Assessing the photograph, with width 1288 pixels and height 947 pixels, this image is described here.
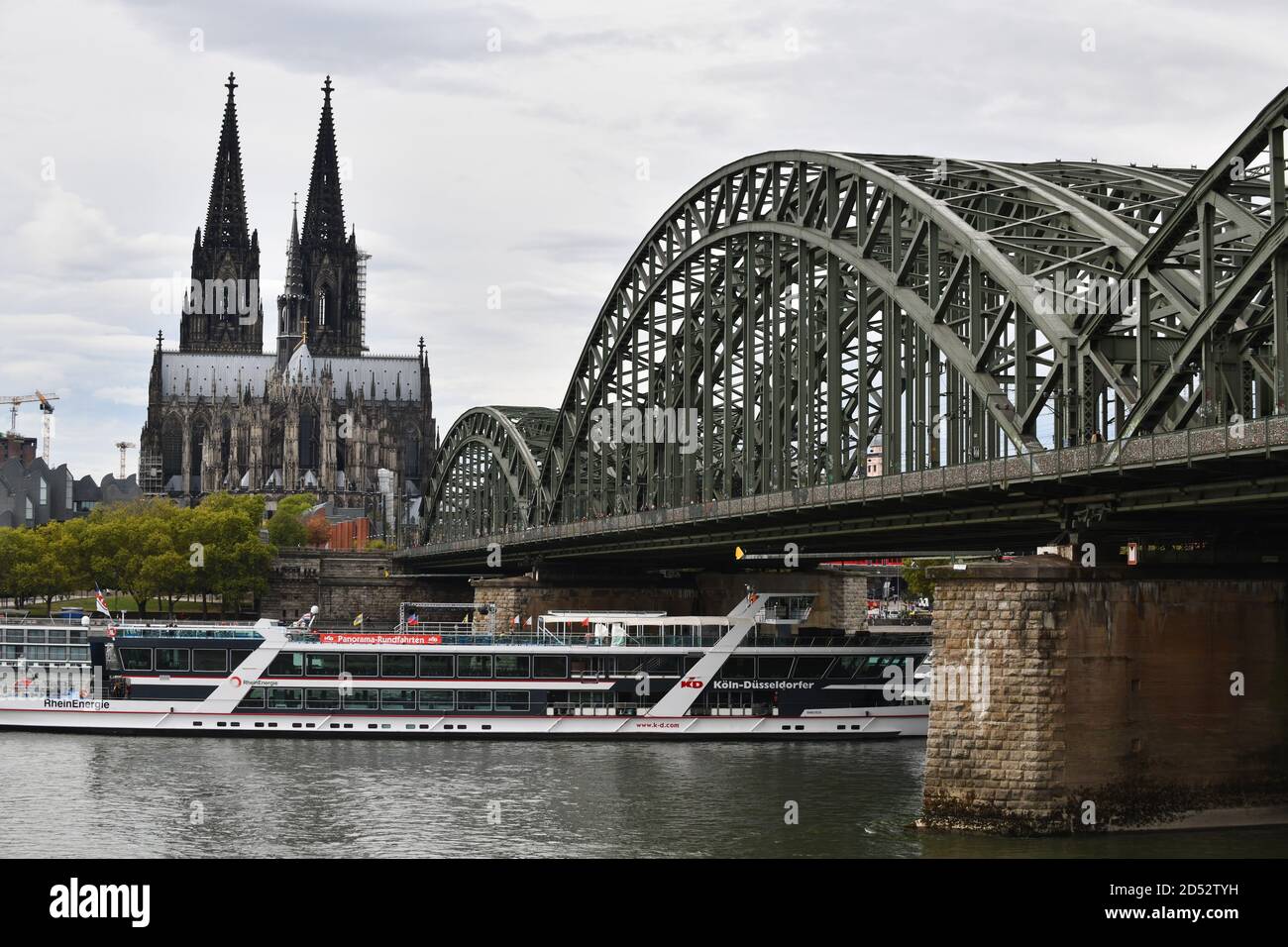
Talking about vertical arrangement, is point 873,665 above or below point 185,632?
below

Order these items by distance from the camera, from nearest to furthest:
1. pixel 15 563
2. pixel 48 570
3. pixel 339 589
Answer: pixel 48 570, pixel 15 563, pixel 339 589

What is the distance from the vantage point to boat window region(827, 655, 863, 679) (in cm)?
7056

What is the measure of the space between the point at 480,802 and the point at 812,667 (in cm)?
2304

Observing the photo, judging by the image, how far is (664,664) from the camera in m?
70.2

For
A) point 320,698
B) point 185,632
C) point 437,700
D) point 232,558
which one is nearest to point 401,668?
point 437,700

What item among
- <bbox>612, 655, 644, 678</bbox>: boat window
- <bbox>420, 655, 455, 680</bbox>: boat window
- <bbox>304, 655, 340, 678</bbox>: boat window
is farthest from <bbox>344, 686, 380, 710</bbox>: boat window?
<bbox>612, 655, 644, 678</bbox>: boat window

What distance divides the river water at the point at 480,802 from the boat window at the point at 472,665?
3.11 m

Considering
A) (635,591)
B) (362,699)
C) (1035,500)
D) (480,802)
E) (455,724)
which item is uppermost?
(1035,500)

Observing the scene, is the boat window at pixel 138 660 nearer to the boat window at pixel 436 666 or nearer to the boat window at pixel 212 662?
the boat window at pixel 212 662

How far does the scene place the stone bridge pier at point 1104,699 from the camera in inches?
1575

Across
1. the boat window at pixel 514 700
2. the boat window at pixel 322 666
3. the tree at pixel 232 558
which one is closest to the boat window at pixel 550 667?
the boat window at pixel 514 700

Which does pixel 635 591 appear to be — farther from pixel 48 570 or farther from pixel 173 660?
pixel 48 570

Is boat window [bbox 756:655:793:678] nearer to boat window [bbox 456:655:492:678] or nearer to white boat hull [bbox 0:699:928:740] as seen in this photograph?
white boat hull [bbox 0:699:928:740]
